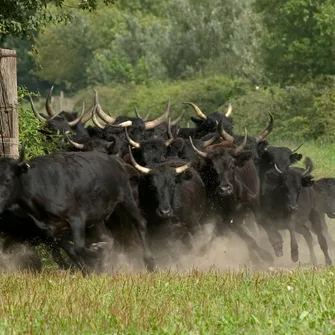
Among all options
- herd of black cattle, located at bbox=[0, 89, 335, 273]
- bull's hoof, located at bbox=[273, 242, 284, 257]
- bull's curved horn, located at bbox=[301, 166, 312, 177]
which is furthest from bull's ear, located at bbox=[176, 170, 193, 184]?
bull's curved horn, located at bbox=[301, 166, 312, 177]

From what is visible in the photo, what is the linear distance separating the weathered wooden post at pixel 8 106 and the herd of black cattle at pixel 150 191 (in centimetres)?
54

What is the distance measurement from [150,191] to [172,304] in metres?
6.72

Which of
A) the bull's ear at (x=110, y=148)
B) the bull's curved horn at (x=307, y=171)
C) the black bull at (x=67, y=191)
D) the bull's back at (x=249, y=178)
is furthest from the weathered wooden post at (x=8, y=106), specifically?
the bull's curved horn at (x=307, y=171)

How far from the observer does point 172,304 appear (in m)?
11.2

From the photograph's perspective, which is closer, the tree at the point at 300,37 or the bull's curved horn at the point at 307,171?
the bull's curved horn at the point at 307,171

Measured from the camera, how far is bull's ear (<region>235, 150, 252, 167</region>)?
1970 centimetres

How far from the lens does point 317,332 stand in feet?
31.6

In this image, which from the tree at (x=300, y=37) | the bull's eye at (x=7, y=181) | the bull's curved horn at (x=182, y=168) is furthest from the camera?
the tree at (x=300, y=37)

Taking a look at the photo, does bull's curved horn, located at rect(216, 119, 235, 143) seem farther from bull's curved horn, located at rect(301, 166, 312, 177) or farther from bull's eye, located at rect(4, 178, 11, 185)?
bull's eye, located at rect(4, 178, 11, 185)

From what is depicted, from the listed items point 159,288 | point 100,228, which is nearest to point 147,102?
point 100,228

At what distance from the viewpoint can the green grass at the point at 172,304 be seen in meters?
10.0

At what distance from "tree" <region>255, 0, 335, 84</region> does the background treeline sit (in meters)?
0.04

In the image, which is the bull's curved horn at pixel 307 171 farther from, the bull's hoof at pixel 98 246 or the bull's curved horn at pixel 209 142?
the bull's hoof at pixel 98 246

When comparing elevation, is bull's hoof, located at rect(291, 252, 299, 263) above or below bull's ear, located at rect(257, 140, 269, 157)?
below
